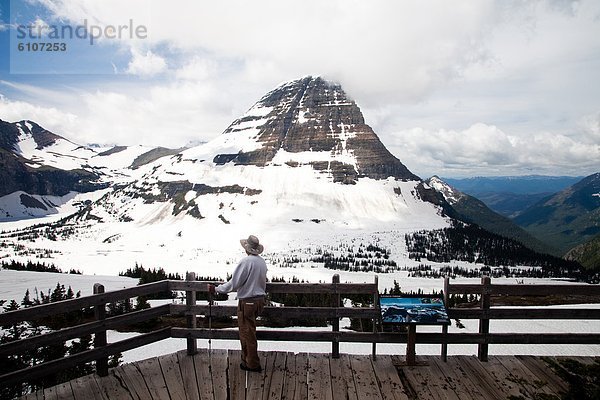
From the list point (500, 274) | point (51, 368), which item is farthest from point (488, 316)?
point (500, 274)

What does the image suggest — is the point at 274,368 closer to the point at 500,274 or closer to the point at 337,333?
the point at 337,333

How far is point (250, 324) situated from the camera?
9.53 meters

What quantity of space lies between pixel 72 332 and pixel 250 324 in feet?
12.2

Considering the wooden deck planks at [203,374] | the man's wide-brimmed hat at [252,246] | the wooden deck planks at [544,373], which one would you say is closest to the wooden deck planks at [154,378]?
the wooden deck planks at [203,374]

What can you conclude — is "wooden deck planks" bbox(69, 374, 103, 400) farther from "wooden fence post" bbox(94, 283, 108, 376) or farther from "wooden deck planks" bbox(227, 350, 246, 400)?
"wooden deck planks" bbox(227, 350, 246, 400)

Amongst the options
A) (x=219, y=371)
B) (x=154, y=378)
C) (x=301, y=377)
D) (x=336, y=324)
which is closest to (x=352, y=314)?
(x=336, y=324)

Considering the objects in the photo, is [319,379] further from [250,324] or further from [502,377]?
[502,377]

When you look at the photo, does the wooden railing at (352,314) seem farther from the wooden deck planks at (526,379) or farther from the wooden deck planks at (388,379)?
the wooden deck planks at (526,379)

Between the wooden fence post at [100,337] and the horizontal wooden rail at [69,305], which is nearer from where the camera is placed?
the horizontal wooden rail at [69,305]

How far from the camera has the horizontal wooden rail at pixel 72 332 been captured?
8.05 metres

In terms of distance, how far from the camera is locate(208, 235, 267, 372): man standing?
9477 millimetres

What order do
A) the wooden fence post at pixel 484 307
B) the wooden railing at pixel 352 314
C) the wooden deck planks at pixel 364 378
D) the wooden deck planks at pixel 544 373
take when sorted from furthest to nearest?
1. the wooden fence post at pixel 484 307
2. the wooden railing at pixel 352 314
3. the wooden deck planks at pixel 544 373
4. the wooden deck planks at pixel 364 378

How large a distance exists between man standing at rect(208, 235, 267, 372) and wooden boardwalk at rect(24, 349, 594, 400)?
1.89 feet

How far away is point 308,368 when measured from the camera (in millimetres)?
9906
